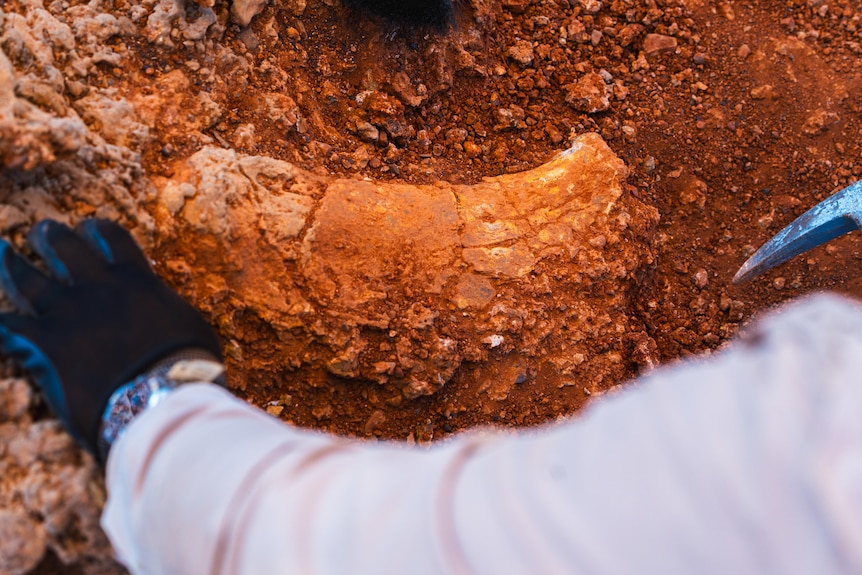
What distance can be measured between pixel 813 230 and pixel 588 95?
89cm

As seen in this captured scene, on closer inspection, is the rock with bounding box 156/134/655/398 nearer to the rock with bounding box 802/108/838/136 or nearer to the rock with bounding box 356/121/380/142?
the rock with bounding box 356/121/380/142

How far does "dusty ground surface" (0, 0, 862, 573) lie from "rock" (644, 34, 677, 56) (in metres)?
0.01

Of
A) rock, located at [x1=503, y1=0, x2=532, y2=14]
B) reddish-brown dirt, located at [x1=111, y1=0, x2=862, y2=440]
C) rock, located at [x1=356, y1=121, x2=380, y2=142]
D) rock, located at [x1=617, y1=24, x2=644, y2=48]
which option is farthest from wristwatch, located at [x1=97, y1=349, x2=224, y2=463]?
rock, located at [x1=617, y1=24, x2=644, y2=48]

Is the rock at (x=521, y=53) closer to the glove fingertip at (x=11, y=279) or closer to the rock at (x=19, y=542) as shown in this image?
the glove fingertip at (x=11, y=279)

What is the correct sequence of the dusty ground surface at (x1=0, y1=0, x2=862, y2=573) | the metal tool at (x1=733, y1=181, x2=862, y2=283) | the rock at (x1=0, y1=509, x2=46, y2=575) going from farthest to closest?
1. the metal tool at (x1=733, y1=181, x2=862, y2=283)
2. the dusty ground surface at (x1=0, y1=0, x2=862, y2=573)
3. the rock at (x1=0, y1=509, x2=46, y2=575)

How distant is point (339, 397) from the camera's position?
1.59 m

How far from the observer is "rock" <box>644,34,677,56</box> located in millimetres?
2385

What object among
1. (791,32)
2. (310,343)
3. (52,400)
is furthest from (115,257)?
(791,32)

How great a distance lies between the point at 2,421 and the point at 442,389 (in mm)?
1002

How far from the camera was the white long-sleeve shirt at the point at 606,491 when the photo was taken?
566mm

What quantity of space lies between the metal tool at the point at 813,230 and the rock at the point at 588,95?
0.78 meters

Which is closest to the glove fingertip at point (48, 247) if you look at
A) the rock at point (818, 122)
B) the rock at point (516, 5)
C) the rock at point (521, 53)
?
the rock at point (521, 53)

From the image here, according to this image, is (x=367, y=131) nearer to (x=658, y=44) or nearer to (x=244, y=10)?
(x=244, y=10)

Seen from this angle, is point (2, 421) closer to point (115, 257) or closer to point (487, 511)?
point (115, 257)
